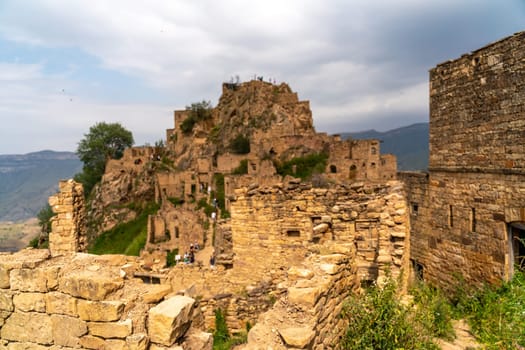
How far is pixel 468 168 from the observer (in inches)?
307

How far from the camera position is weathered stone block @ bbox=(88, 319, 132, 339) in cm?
314

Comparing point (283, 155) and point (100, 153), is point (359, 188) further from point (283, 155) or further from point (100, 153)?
point (100, 153)

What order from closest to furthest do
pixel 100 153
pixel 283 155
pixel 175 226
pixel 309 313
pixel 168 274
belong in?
pixel 309 313 < pixel 168 274 < pixel 175 226 < pixel 283 155 < pixel 100 153

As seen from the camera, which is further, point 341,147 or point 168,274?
point 341,147

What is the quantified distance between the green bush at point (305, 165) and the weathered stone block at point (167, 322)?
3312 centimetres

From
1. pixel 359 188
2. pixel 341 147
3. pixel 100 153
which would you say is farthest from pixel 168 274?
pixel 100 153

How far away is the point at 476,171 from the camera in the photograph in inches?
298

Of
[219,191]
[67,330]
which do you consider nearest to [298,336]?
[67,330]

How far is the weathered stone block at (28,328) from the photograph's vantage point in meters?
3.46

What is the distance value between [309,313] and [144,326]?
5.85 feet

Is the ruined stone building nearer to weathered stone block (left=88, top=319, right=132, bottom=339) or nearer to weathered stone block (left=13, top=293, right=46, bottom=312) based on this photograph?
weathered stone block (left=88, top=319, right=132, bottom=339)

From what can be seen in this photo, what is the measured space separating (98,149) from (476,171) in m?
58.4

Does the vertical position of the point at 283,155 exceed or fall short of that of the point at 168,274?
it exceeds it

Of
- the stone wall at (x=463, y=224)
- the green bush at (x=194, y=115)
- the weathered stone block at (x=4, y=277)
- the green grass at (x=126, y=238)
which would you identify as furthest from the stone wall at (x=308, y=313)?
the green bush at (x=194, y=115)
